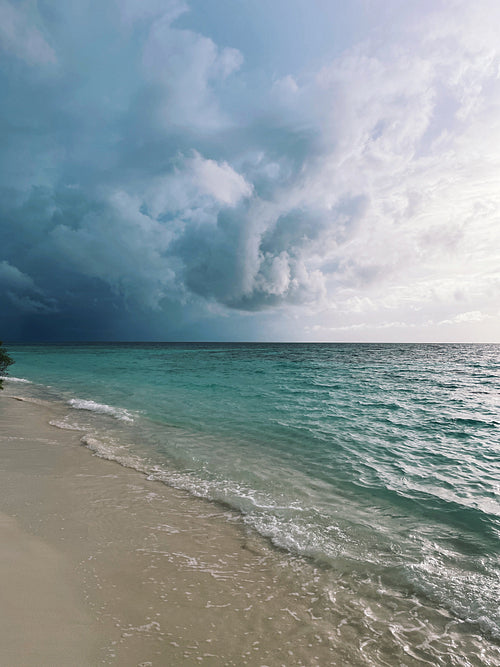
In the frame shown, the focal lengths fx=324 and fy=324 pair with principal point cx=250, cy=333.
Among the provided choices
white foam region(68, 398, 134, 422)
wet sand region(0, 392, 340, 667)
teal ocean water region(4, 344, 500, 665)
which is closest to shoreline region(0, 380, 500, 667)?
wet sand region(0, 392, 340, 667)

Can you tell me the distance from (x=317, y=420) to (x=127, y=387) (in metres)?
18.2

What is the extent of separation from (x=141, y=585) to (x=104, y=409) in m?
15.2

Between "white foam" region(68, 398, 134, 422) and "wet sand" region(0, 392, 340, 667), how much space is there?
8.53 m

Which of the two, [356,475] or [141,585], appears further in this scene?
[356,475]

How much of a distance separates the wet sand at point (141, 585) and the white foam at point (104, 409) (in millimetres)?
8529

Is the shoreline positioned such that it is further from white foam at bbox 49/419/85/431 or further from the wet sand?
white foam at bbox 49/419/85/431

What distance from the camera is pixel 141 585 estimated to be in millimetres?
4727

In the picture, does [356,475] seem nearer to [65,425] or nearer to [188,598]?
[188,598]

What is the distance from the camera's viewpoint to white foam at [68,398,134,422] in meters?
16.8

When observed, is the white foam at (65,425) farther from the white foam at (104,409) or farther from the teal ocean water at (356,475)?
the white foam at (104,409)

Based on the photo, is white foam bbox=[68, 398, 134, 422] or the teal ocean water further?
white foam bbox=[68, 398, 134, 422]

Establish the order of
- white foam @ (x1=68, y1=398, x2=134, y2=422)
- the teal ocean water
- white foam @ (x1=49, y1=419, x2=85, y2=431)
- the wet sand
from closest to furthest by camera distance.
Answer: the wet sand → the teal ocean water → white foam @ (x1=49, y1=419, x2=85, y2=431) → white foam @ (x1=68, y1=398, x2=134, y2=422)

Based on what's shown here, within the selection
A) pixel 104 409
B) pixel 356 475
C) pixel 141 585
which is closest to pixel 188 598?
pixel 141 585

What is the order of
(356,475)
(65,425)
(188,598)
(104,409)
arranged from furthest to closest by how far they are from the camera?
(104,409)
(65,425)
(356,475)
(188,598)
